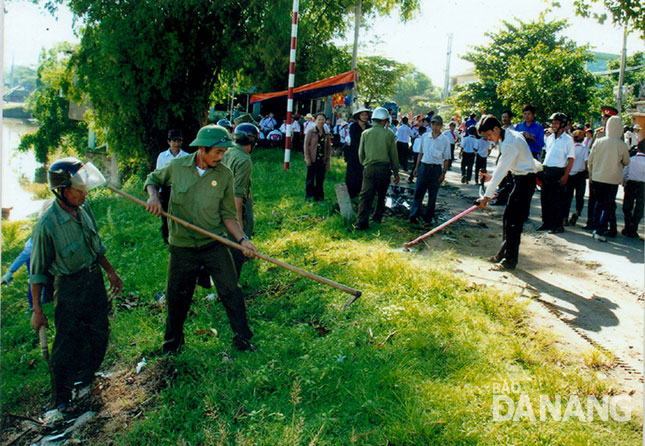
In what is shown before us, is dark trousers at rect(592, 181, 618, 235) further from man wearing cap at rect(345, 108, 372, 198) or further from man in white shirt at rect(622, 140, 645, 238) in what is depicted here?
man wearing cap at rect(345, 108, 372, 198)

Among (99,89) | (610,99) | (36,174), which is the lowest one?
(36,174)

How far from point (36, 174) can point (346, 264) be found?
4691 centimetres

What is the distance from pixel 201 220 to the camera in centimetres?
436

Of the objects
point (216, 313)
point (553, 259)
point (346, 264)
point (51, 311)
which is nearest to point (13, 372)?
point (51, 311)

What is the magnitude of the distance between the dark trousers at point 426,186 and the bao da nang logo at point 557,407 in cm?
534

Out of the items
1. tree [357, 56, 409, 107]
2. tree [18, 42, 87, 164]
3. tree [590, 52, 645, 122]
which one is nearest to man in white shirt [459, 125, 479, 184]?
tree [590, 52, 645, 122]

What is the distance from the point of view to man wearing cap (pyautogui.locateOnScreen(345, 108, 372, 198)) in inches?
367

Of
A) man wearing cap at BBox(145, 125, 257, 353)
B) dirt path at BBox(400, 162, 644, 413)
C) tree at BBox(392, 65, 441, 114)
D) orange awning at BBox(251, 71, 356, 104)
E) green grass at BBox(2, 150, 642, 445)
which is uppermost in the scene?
tree at BBox(392, 65, 441, 114)

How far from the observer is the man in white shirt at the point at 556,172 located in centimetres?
841

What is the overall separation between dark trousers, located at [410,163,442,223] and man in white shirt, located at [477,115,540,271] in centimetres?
233

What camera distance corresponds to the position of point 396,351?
4246mm

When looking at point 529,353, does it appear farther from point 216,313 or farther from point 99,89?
point 99,89

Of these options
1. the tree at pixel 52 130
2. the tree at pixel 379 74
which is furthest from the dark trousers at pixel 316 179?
the tree at pixel 52 130

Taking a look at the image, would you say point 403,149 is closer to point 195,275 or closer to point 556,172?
point 556,172
